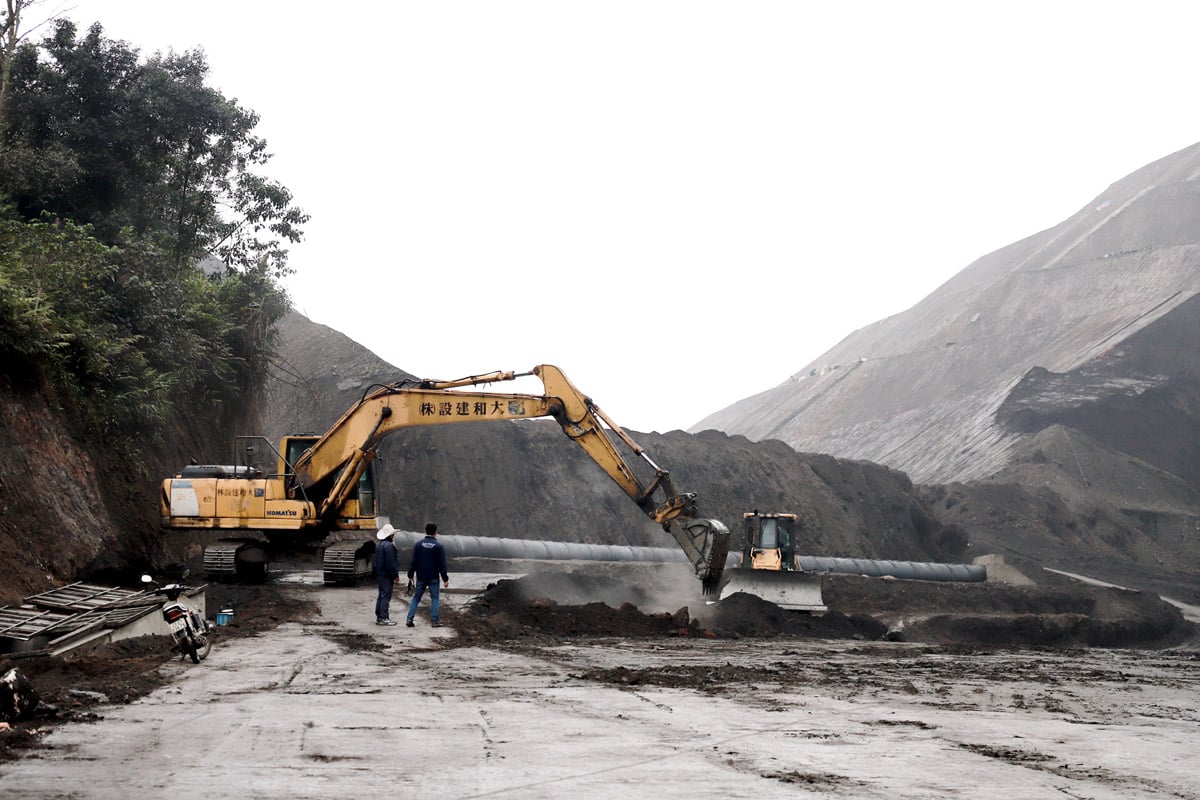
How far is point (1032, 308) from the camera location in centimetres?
10825

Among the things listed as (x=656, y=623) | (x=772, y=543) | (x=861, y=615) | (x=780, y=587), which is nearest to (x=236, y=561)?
(x=656, y=623)

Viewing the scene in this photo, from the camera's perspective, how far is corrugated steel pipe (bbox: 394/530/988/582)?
36.7 meters

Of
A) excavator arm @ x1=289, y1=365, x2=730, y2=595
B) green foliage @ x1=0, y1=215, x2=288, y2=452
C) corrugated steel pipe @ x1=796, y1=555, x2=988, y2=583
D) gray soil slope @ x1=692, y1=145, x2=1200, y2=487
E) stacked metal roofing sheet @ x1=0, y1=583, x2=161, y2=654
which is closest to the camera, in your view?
stacked metal roofing sheet @ x1=0, y1=583, x2=161, y2=654

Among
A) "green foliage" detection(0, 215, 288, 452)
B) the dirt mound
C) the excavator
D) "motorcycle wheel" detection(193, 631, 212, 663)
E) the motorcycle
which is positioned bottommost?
the dirt mound

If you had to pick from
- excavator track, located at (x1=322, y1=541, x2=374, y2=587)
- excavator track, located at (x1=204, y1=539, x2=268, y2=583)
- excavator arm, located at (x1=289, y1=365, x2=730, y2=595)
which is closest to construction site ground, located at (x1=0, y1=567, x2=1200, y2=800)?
excavator track, located at (x1=204, y1=539, x2=268, y2=583)

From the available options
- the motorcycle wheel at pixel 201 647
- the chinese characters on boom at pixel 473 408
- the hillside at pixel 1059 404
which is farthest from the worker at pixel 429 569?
the hillside at pixel 1059 404

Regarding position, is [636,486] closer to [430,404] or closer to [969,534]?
[430,404]

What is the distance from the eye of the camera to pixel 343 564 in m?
23.0

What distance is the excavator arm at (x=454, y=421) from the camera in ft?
74.1

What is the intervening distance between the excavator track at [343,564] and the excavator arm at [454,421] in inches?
32.5

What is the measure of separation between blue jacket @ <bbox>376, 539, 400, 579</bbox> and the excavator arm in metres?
5.04

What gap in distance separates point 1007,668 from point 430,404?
11.9m

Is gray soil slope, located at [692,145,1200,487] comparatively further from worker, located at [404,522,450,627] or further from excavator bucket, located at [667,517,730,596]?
worker, located at [404,522,450,627]

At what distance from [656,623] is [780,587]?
637 centimetres
